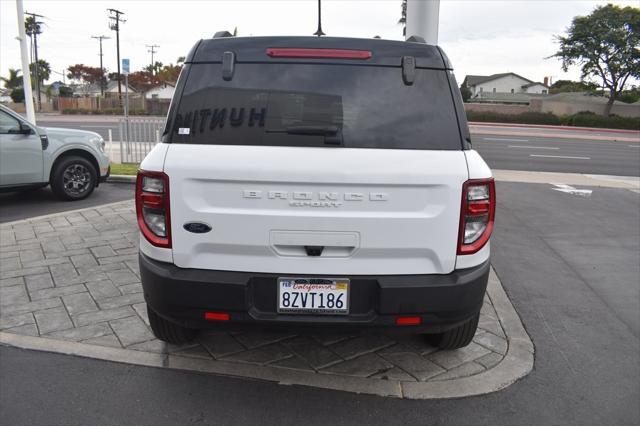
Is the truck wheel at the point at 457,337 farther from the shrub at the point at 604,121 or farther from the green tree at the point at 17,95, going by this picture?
the green tree at the point at 17,95

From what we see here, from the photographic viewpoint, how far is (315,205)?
109 inches

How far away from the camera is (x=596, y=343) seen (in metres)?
3.97

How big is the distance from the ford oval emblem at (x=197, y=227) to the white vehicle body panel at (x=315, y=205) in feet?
0.08

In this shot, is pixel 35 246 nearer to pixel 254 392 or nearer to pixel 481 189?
pixel 254 392

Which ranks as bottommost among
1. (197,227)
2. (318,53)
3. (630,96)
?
(197,227)

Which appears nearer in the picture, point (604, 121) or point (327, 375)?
point (327, 375)

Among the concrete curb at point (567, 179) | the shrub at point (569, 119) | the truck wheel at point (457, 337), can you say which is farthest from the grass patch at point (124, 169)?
the shrub at point (569, 119)

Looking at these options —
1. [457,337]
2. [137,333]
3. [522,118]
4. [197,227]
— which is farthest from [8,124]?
[522,118]

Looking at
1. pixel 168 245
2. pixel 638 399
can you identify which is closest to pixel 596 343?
pixel 638 399

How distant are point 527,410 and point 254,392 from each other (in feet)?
5.23

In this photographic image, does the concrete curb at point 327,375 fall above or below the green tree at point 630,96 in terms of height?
below

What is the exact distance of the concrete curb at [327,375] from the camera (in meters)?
3.25

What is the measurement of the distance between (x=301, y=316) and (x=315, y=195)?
66 cm

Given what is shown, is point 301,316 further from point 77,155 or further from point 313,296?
point 77,155
